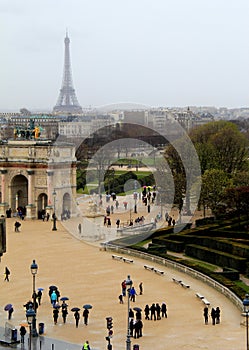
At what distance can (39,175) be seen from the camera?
234 feet

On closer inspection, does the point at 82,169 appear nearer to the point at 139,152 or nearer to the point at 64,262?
the point at 139,152

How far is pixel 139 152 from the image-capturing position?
144000mm

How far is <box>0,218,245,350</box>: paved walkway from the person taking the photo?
31641 mm

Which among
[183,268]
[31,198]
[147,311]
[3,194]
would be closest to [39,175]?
[31,198]

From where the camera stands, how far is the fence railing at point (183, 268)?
124 feet

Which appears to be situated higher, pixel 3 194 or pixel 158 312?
pixel 3 194

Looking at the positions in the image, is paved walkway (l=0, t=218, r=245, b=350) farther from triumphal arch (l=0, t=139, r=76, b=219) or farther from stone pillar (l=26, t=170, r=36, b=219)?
triumphal arch (l=0, t=139, r=76, b=219)

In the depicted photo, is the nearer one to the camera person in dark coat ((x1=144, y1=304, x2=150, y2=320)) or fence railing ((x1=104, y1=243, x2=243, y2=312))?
person in dark coat ((x1=144, y1=304, x2=150, y2=320))

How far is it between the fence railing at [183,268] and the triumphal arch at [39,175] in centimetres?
1738

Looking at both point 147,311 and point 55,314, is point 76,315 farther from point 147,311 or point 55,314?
point 147,311

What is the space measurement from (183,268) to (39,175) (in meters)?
29.0

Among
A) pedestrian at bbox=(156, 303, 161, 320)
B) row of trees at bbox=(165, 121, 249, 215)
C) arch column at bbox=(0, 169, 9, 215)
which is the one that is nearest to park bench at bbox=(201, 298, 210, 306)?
pedestrian at bbox=(156, 303, 161, 320)

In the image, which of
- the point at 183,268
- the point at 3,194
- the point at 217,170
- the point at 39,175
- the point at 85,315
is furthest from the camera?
the point at 3,194

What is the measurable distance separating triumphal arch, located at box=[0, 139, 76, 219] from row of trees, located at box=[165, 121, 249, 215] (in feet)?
33.8
